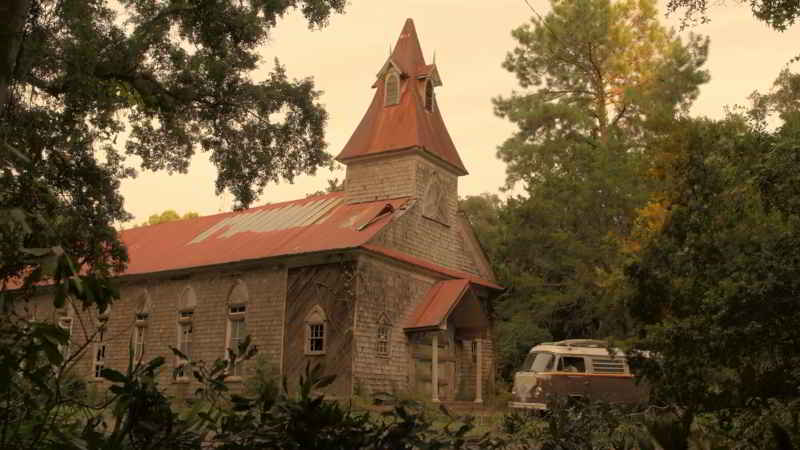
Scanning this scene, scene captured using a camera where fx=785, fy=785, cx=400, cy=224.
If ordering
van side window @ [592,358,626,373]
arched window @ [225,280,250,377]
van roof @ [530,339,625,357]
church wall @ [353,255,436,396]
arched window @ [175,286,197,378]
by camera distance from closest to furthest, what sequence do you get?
van roof @ [530,339,625,357]
van side window @ [592,358,626,373]
church wall @ [353,255,436,396]
arched window @ [225,280,250,377]
arched window @ [175,286,197,378]

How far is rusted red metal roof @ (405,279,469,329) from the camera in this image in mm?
25734

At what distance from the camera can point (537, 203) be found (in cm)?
2959

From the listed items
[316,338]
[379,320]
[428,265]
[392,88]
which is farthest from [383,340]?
[392,88]

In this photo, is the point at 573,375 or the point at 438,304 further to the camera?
the point at 438,304

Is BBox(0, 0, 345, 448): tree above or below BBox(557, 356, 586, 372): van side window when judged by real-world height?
above

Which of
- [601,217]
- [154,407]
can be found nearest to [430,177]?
[601,217]

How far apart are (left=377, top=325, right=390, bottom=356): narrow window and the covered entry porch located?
91 cm

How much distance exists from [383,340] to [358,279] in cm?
227

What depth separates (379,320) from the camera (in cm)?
2539

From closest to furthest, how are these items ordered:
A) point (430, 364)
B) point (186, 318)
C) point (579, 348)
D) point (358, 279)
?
point (579, 348), point (358, 279), point (430, 364), point (186, 318)

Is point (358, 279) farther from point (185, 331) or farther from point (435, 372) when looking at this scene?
point (185, 331)

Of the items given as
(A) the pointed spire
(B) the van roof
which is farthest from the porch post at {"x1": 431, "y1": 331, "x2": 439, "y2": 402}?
(A) the pointed spire

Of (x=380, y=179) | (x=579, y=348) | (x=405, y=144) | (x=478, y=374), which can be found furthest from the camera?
(x=380, y=179)

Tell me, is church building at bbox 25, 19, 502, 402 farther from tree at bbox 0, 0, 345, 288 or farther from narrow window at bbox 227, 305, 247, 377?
tree at bbox 0, 0, 345, 288
